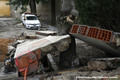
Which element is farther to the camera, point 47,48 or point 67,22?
point 67,22

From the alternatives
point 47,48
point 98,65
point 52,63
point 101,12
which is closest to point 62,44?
point 47,48

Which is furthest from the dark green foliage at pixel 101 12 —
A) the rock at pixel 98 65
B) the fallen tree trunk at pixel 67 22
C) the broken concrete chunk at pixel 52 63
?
the rock at pixel 98 65

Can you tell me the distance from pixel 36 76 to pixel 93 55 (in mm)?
2614

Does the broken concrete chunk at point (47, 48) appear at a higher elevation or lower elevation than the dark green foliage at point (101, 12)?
lower

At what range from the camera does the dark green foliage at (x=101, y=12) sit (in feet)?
18.5

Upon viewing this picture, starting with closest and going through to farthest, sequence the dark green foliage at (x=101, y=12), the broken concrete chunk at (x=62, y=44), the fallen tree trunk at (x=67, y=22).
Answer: the broken concrete chunk at (x=62, y=44)
the fallen tree trunk at (x=67, y=22)
the dark green foliage at (x=101, y=12)

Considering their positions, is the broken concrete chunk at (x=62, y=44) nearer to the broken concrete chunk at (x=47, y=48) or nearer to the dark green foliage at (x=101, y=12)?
the broken concrete chunk at (x=47, y=48)

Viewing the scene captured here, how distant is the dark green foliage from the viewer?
5646 mm

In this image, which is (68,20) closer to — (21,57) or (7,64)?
(21,57)

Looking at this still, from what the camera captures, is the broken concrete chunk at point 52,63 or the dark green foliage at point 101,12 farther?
the dark green foliage at point 101,12

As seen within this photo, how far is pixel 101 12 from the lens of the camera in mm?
5957

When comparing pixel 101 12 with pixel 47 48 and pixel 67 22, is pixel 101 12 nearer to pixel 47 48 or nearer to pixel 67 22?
pixel 67 22

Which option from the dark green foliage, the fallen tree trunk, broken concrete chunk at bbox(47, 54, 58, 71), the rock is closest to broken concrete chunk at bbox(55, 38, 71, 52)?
the fallen tree trunk

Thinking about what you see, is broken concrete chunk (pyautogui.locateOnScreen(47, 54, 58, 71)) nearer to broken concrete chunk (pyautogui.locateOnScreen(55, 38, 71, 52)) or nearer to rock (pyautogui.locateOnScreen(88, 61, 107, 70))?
broken concrete chunk (pyautogui.locateOnScreen(55, 38, 71, 52))
